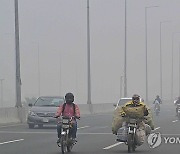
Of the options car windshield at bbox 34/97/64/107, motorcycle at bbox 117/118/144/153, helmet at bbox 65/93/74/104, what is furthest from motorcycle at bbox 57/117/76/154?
car windshield at bbox 34/97/64/107

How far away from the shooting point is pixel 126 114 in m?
18.5

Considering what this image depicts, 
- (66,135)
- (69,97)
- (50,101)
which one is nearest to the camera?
(66,135)

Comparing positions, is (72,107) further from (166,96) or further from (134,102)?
(166,96)

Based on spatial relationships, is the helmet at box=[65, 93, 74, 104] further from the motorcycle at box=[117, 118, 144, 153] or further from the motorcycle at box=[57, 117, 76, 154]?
the motorcycle at box=[117, 118, 144, 153]

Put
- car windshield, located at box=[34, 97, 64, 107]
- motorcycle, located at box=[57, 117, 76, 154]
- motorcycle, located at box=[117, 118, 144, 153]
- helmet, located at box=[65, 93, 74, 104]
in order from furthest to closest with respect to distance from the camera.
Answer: car windshield, located at box=[34, 97, 64, 107], helmet, located at box=[65, 93, 74, 104], motorcycle, located at box=[117, 118, 144, 153], motorcycle, located at box=[57, 117, 76, 154]

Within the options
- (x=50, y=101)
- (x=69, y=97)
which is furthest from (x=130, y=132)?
(x=50, y=101)

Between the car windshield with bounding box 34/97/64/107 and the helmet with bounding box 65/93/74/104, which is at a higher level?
the helmet with bounding box 65/93/74/104

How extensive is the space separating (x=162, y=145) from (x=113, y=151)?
7.85 feet

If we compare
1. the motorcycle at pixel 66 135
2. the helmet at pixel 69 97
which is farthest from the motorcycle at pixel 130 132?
the helmet at pixel 69 97

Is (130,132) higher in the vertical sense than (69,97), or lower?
lower

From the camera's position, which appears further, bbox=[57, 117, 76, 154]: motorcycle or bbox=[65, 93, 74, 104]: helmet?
bbox=[65, 93, 74, 104]: helmet

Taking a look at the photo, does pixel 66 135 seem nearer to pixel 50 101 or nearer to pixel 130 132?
pixel 130 132

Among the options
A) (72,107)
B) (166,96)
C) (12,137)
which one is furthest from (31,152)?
(166,96)

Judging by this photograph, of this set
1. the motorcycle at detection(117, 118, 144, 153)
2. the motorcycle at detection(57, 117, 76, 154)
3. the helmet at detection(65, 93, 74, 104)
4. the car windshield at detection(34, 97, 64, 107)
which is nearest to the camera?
the motorcycle at detection(57, 117, 76, 154)
